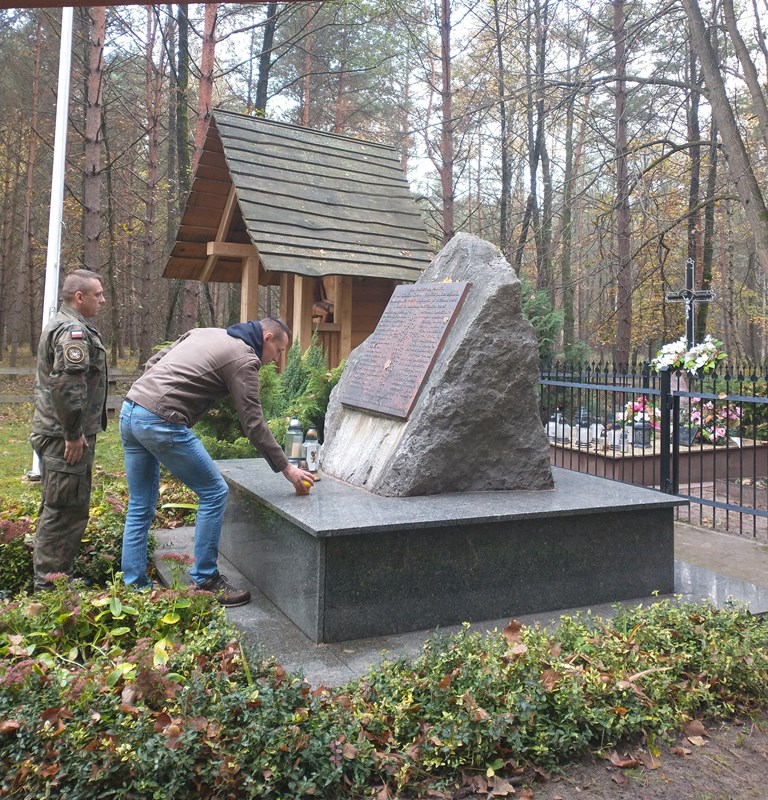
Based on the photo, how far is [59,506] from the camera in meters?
4.28

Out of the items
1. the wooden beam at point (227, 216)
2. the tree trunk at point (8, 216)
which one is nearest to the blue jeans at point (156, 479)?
the wooden beam at point (227, 216)

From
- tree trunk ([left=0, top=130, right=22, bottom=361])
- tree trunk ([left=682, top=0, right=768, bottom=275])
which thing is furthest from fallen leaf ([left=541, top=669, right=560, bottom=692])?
tree trunk ([left=0, top=130, right=22, bottom=361])

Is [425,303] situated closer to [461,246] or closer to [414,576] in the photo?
[461,246]

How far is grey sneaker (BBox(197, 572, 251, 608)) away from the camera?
4.35 m

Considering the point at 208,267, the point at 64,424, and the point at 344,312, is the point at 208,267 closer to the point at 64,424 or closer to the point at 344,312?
the point at 344,312

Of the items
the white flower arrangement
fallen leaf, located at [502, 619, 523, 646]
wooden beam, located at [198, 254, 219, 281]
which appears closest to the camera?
fallen leaf, located at [502, 619, 523, 646]

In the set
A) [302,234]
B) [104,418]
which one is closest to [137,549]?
[104,418]

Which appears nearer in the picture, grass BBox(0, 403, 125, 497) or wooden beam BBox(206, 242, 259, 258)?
grass BBox(0, 403, 125, 497)

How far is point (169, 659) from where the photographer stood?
120 inches

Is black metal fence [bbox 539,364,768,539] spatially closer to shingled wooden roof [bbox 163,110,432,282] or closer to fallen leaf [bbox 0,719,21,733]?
shingled wooden roof [bbox 163,110,432,282]

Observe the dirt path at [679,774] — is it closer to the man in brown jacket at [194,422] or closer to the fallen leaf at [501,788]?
the fallen leaf at [501,788]

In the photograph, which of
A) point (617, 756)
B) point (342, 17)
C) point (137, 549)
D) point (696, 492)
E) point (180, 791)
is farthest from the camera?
point (342, 17)

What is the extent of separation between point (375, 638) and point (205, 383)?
5.71 ft

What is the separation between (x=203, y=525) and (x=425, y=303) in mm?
2386
